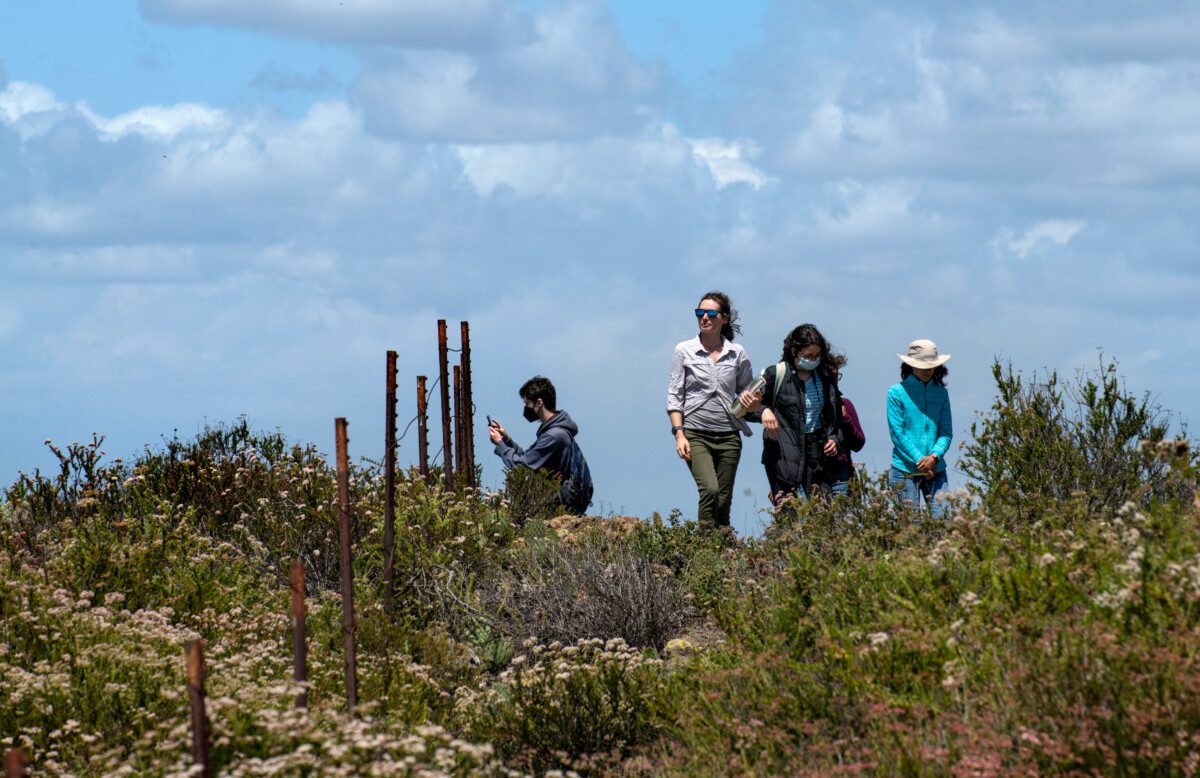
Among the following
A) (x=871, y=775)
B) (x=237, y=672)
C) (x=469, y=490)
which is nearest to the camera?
(x=871, y=775)

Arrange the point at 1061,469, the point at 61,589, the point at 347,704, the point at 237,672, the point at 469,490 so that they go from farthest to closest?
1. the point at 469,490
2. the point at 1061,469
3. the point at 61,589
4. the point at 237,672
5. the point at 347,704

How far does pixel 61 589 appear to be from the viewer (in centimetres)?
878

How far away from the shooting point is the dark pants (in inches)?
450

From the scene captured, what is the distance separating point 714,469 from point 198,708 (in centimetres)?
A: 696

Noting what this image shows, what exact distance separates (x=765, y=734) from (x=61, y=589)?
16.4ft

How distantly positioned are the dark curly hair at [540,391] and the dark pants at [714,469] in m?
2.84

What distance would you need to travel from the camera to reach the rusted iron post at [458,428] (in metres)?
14.3

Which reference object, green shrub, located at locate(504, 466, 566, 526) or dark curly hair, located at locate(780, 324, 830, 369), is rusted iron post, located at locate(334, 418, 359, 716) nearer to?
dark curly hair, located at locate(780, 324, 830, 369)

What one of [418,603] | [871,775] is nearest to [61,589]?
[418,603]

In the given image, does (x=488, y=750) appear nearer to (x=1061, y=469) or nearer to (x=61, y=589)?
(x=61, y=589)

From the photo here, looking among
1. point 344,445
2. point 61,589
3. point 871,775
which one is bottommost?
point 871,775

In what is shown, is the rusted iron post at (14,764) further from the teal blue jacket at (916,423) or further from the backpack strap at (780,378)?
the teal blue jacket at (916,423)

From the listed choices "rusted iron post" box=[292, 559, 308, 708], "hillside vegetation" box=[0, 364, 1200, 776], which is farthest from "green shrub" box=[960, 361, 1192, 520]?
"rusted iron post" box=[292, 559, 308, 708]

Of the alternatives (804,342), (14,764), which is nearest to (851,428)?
(804,342)
